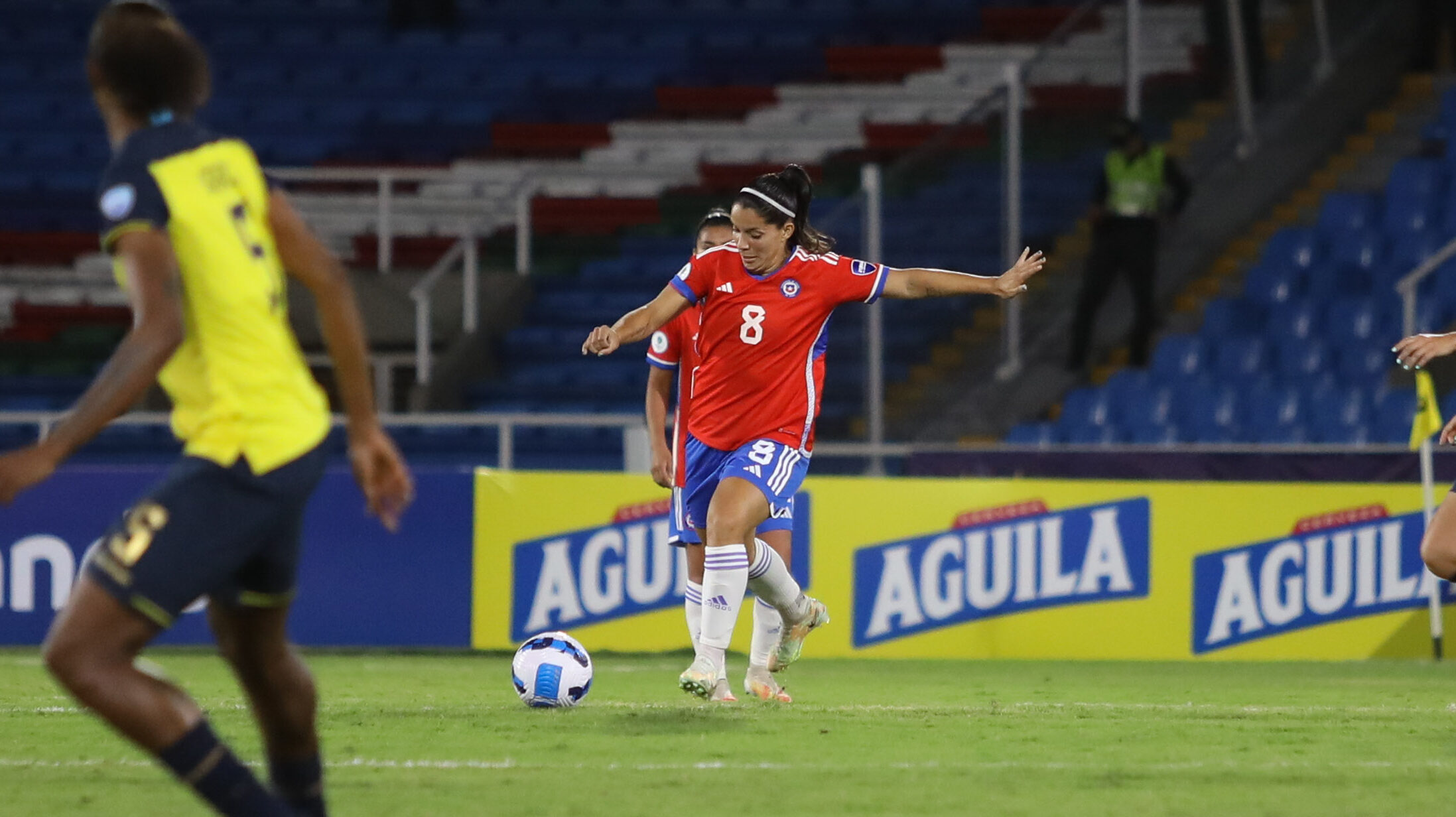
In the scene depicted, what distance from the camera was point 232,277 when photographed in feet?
14.1

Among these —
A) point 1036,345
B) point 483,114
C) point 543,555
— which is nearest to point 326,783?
point 543,555

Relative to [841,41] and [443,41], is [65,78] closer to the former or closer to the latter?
[443,41]

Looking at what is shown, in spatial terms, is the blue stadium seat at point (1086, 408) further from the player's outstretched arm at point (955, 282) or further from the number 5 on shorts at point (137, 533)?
the number 5 on shorts at point (137, 533)

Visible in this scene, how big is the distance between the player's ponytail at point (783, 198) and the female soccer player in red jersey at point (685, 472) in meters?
0.49

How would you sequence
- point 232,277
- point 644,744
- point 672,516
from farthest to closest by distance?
point 672,516
point 644,744
point 232,277

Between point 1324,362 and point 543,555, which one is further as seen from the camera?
point 1324,362

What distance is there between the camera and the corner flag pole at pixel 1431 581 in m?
11.4

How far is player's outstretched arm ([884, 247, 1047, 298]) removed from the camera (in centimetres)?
770

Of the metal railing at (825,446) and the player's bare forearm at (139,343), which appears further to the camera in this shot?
the metal railing at (825,446)

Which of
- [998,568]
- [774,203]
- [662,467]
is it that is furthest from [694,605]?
[998,568]

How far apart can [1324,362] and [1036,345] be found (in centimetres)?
206

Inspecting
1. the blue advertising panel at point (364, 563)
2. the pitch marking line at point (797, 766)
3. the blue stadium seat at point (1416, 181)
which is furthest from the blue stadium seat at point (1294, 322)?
the pitch marking line at point (797, 766)

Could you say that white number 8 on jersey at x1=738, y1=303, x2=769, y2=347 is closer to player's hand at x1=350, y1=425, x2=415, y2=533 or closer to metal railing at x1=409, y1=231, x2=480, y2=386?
player's hand at x1=350, y1=425, x2=415, y2=533

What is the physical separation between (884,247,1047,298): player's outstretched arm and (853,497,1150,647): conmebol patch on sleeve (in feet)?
13.6
